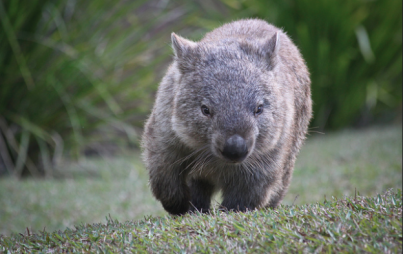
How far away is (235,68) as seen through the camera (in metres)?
3.59

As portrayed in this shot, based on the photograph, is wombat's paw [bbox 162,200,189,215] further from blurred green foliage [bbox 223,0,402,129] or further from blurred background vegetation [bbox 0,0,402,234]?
blurred green foliage [bbox 223,0,402,129]

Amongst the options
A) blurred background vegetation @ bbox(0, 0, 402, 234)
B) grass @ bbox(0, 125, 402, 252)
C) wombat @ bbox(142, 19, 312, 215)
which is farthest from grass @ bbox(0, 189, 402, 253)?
blurred background vegetation @ bbox(0, 0, 402, 234)

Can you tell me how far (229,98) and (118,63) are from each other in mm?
5172

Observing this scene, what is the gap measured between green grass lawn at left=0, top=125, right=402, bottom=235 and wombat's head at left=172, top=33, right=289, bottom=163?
1.64 meters

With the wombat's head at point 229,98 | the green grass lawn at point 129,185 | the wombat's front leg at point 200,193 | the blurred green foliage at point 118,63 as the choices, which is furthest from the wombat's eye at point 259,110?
the blurred green foliage at point 118,63

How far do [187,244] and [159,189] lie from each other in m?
1.25

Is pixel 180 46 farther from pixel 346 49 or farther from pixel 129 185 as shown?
pixel 346 49

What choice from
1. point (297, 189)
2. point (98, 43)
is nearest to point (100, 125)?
point (98, 43)

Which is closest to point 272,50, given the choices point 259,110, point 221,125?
point 259,110

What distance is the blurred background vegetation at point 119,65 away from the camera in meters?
7.38

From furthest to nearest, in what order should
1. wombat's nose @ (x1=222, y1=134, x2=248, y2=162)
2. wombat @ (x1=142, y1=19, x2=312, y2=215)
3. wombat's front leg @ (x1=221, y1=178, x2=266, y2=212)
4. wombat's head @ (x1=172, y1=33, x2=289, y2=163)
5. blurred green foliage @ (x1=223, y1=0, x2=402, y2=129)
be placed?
1. blurred green foliage @ (x1=223, y1=0, x2=402, y2=129)
2. wombat's front leg @ (x1=221, y1=178, x2=266, y2=212)
3. wombat @ (x1=142, y1=19, x2=312, y2=215)
4. wombat's head @ (x1=172, y1=33, x2=289, y2=163)
5. wombat's nose @ (x1=222, y1=134, x2=248, y2=162)

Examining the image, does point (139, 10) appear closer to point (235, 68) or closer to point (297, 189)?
point (297, 189)

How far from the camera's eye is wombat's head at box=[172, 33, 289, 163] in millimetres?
3291

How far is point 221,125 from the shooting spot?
3.30m
